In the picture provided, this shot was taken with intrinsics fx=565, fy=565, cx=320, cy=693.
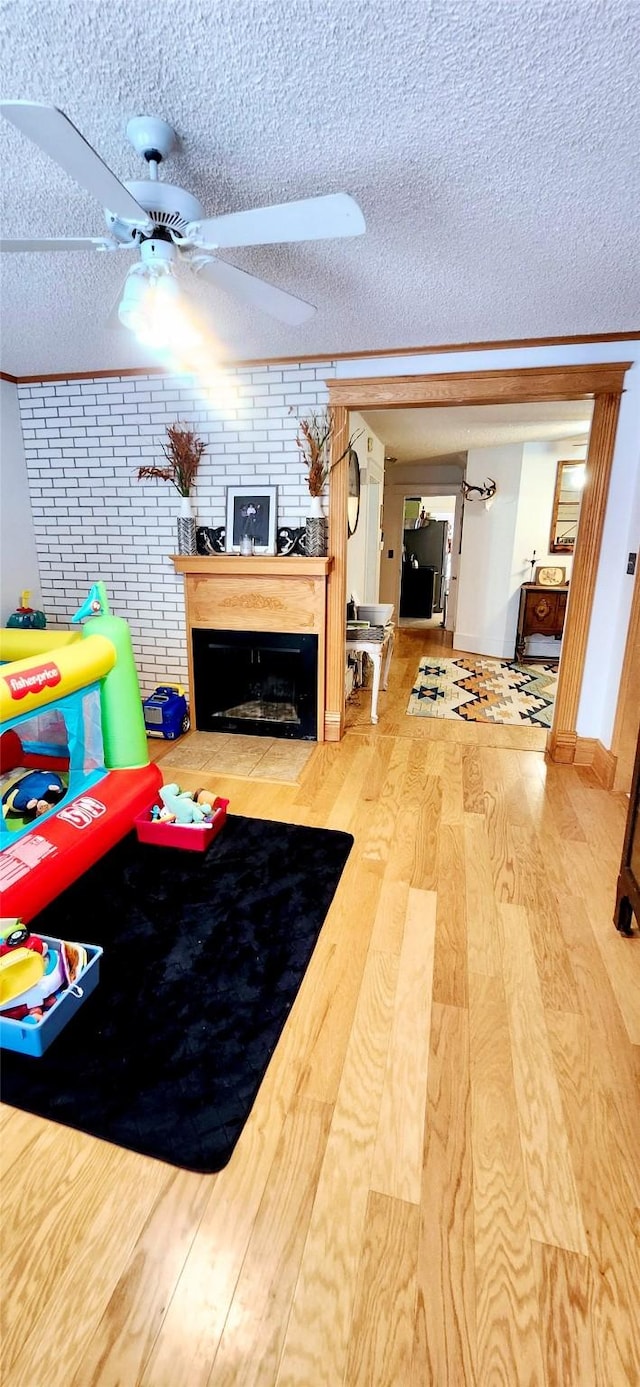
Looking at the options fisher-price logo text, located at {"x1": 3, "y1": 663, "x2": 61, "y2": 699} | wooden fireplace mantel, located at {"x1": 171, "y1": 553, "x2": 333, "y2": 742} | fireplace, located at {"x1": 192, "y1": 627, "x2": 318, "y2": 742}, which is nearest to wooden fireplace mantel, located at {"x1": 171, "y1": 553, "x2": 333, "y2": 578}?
wooden fireplace mantel, located at {"x1": 171, "y1": 553, "x2": 333, "y2": 742}

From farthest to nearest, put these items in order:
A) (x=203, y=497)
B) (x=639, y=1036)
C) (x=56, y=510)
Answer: (x=56, y=510), (x=203, y=497), (x=639, y=1036)

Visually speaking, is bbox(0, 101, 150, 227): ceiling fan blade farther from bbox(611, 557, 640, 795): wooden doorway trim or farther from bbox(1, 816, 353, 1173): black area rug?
bbox(611, 557, 640, 795): wooden doorway trim

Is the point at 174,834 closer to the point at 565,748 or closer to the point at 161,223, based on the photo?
the point at 161,223

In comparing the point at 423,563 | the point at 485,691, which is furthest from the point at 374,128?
the point at 423,563

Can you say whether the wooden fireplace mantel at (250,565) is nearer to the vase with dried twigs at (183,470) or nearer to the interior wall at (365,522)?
the vase with dried twigs at (183,470)

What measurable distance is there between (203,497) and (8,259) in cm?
170

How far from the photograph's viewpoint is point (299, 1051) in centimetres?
154

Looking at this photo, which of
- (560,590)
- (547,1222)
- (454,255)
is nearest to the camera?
(547,1222)

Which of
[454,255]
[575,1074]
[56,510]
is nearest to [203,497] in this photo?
[56,510]

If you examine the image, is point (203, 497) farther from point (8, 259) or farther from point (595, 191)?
point (595, 191)

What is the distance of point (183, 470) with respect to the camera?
3.56 metres

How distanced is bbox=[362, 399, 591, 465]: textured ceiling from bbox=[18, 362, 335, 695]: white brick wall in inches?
35.1

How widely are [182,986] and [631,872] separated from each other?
1514 millimetres

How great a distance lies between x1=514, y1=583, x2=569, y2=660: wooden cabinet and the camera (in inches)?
234
